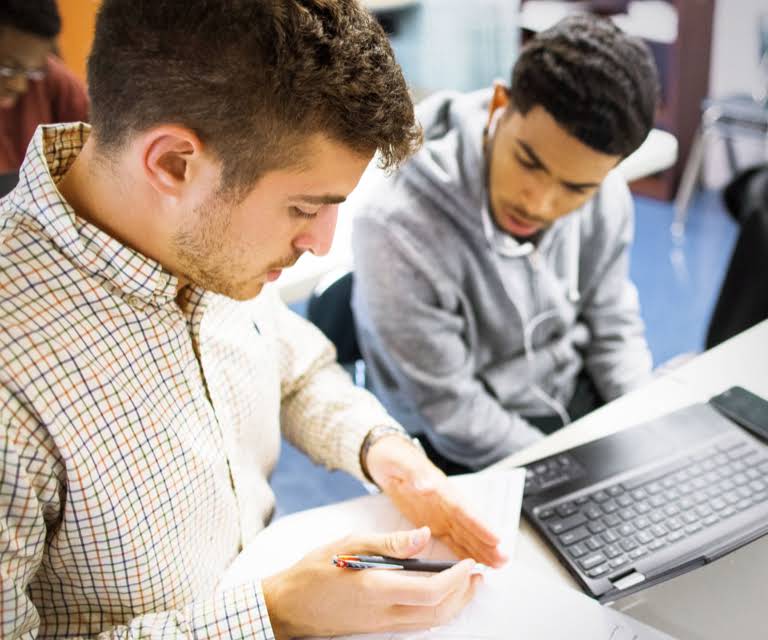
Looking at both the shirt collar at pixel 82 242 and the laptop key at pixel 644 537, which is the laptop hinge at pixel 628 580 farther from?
the shirt collar at pixel 82 242

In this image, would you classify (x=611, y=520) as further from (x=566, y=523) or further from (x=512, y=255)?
(x=512, y=255)

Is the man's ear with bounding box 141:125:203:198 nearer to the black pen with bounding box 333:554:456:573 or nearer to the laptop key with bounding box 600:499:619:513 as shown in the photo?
the black pen with bounding box 333:554:456:573

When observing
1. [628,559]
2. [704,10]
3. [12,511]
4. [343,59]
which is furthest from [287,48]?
[704,10]

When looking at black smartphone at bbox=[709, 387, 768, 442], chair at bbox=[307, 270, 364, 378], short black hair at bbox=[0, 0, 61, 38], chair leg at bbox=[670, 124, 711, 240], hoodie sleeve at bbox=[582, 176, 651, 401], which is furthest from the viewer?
chair leg at bbox=[670, 124, 711, 240]

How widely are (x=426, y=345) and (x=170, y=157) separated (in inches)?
26.4

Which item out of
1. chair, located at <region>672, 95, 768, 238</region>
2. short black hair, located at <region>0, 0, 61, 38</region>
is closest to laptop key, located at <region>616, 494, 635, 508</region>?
short black hair, located at <region>0, 0, 61, 38</region>

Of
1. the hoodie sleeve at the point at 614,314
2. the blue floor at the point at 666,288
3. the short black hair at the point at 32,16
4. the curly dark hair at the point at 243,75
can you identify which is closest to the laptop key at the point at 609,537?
the curly dark hair at the point at 243,75

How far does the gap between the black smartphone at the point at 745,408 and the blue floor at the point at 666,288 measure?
3.60 ft

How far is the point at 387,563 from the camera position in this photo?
739mm

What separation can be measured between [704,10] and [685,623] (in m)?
2.94

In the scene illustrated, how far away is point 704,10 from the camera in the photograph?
3.07 meters

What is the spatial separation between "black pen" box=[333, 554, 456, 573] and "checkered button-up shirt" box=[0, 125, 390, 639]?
0.09 meters

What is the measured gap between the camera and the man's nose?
786 millimetres

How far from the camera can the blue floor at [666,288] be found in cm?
196
